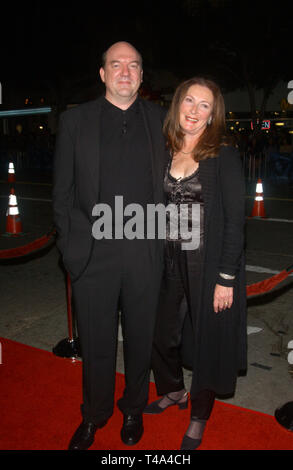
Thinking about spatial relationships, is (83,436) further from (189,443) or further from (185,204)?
(185,204)

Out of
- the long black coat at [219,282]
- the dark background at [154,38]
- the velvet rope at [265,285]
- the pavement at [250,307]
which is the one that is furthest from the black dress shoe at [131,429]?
the dark background at [154,38]

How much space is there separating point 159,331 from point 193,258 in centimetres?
59

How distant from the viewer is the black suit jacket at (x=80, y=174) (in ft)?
8.48

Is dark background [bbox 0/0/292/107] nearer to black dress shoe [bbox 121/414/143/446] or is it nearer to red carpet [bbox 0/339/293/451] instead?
red carpet [bbox 0/339/293/451]

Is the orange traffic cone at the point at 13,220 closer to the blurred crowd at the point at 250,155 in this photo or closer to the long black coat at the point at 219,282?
the long black coat at the point at 219,282

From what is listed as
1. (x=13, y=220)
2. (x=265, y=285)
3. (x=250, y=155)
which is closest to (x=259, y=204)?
(x=13, y=220)

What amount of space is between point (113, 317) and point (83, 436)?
29.5 inches

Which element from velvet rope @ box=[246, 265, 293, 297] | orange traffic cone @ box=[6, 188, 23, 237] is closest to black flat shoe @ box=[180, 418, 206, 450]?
velvet rope @ box=[246, 265, 293, 297]

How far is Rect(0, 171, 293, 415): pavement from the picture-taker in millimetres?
3654

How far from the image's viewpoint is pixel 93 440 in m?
2.90

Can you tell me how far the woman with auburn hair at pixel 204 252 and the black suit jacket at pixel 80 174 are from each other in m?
0.10

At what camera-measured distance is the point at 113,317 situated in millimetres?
2844
